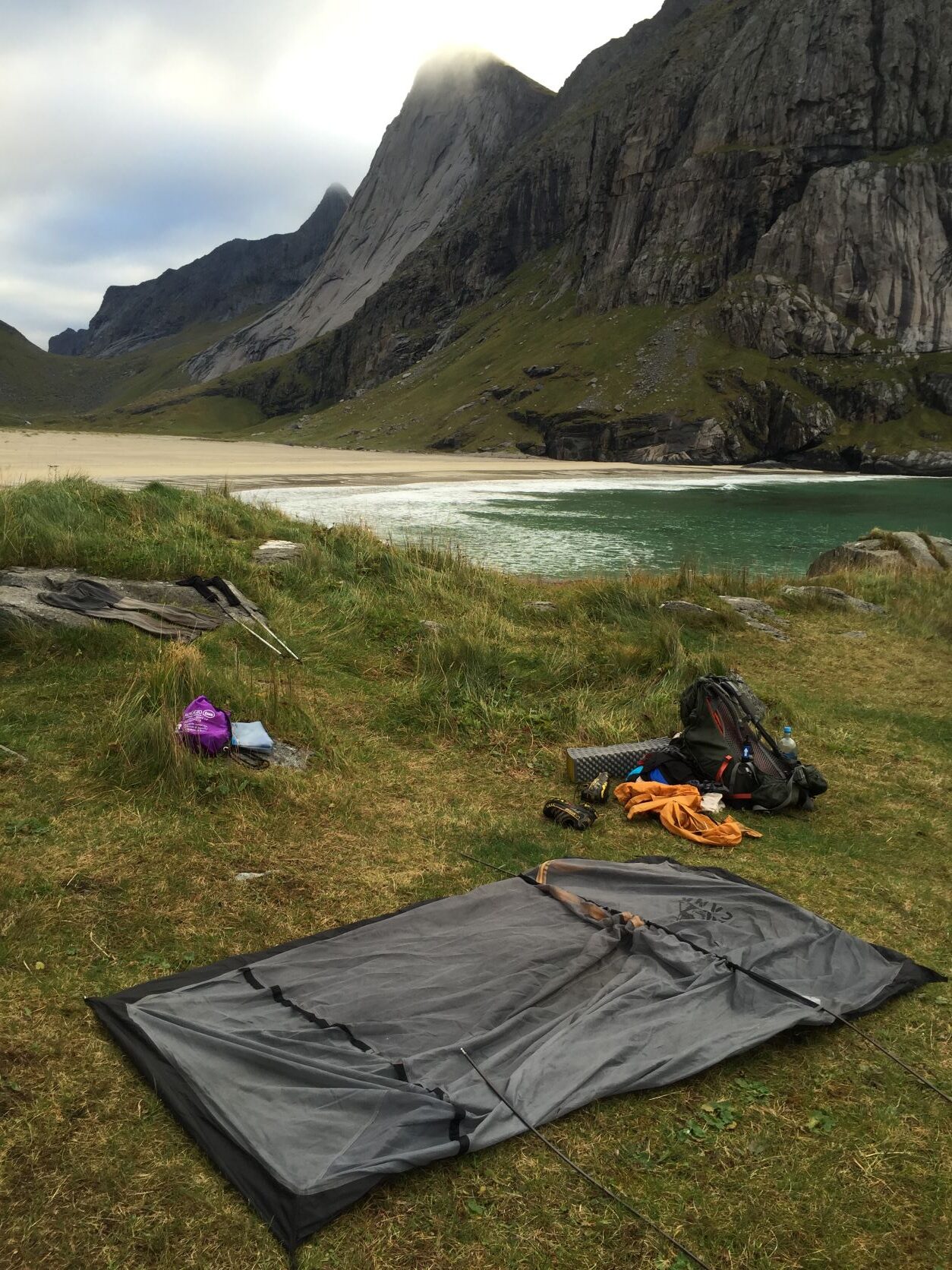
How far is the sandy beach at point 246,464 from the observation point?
45156mm

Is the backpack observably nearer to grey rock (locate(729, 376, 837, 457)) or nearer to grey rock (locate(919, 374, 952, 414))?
grey rock (locate(729, 376, 837, 457))

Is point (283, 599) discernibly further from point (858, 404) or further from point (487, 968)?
point (858, 404)

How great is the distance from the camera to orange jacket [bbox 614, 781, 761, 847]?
622 cm

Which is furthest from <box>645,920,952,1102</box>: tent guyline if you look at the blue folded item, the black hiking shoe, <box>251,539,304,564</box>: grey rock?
<box>251,539,304,564</box>: grey rock

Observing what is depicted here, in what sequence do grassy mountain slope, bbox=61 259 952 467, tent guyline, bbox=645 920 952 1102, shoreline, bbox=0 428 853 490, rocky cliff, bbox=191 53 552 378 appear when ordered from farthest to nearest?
rocky cliff, bbox=191 53 552 378 < grassy mountain slope, bbox=61 259 952 467 < shoreline, bbox=0 428 853 490 < tent guyline, bbox=645 920 952 1102

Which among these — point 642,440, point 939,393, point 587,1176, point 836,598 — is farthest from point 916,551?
point 939,393

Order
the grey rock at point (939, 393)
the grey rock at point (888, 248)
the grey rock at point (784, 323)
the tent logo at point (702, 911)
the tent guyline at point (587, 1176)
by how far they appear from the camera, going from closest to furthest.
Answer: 1. the tent guyline at point (587, 1176)
2. the tent logo at point (702, 911)
3. the grey rock at point (939, 393)
4. the grey rock at point (784, 323)
5. the grey rock at point (888, 248)

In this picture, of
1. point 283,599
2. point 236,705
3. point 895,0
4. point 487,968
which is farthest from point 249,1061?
point 895,0

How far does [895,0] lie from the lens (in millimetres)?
104312

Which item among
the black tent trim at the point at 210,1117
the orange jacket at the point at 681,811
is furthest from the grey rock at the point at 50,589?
the orange jacket at the point at 681,811

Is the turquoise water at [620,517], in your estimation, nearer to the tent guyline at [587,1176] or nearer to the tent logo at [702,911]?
the tent logo at [702,911]

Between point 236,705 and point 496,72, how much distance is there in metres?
227

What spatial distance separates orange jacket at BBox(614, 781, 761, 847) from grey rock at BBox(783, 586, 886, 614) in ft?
30.7

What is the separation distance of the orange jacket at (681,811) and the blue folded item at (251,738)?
9.96 feet
